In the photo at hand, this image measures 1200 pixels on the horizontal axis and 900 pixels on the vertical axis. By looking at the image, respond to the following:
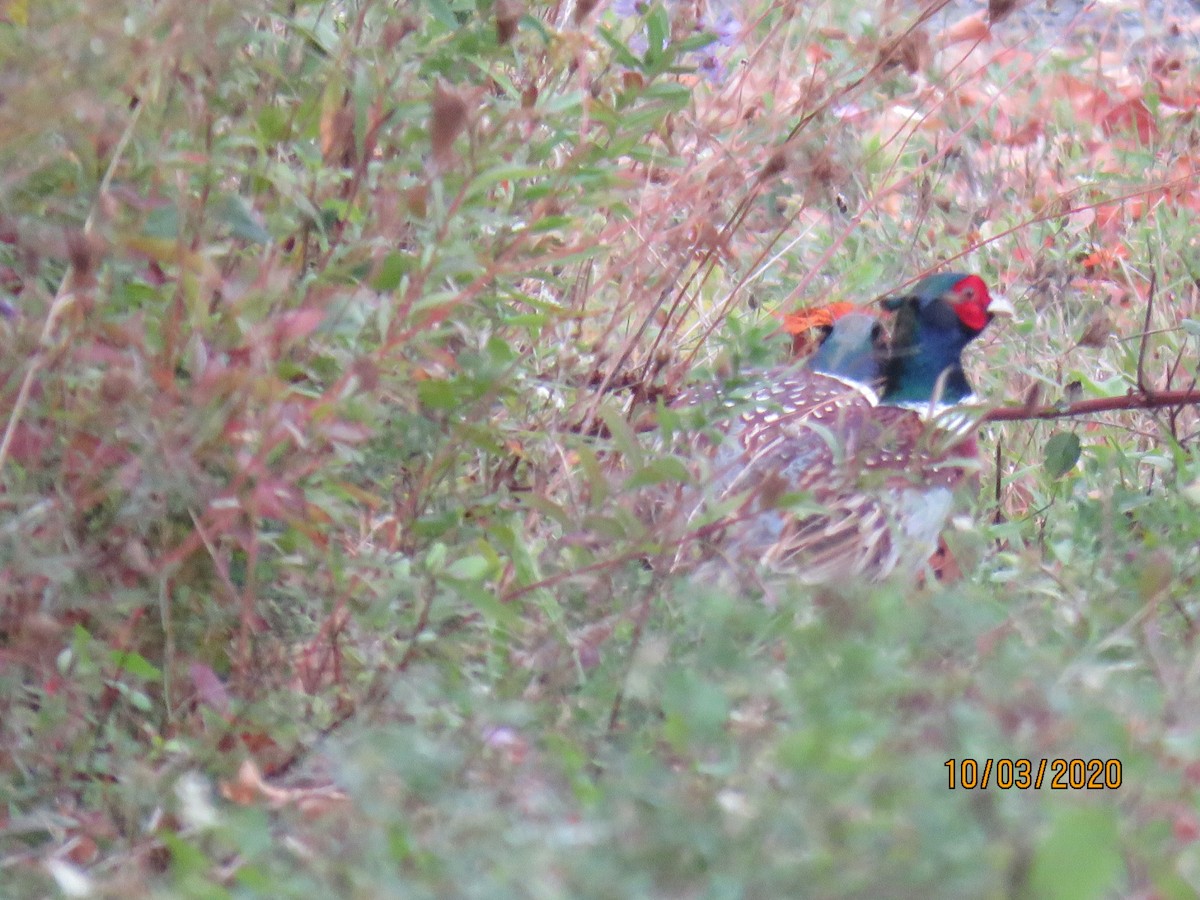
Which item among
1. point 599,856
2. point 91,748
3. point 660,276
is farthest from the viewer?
point 660,276

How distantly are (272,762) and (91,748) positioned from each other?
0.60 feet

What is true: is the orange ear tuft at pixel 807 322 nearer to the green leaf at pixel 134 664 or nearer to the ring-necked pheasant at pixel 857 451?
the ring-necked pheasant at pixel 857 451

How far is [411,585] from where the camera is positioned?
1.70 m

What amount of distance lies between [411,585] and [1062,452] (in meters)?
1.44

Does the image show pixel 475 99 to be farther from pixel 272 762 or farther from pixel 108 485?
pixel 272 762

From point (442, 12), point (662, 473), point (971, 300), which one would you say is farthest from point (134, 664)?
point (971, 300)

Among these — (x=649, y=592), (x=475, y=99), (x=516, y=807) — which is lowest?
(x=649, y=592)

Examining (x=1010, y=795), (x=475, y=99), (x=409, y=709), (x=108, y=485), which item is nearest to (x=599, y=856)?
(x=1010, y=795)

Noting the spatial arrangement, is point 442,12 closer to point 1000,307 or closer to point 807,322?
point 807,322

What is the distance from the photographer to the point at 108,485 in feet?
5.04

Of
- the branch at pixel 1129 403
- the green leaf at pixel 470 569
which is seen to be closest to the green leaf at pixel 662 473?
the green leaf at pixel 470 569

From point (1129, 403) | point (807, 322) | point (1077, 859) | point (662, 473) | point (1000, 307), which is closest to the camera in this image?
point (1077, 859)

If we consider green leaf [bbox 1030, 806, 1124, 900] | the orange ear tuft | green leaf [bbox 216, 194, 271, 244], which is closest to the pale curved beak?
the orange ear tuft

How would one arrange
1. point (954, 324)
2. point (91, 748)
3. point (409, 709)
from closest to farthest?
point (409, 709)
point (91, 748)
point (954, 324)
